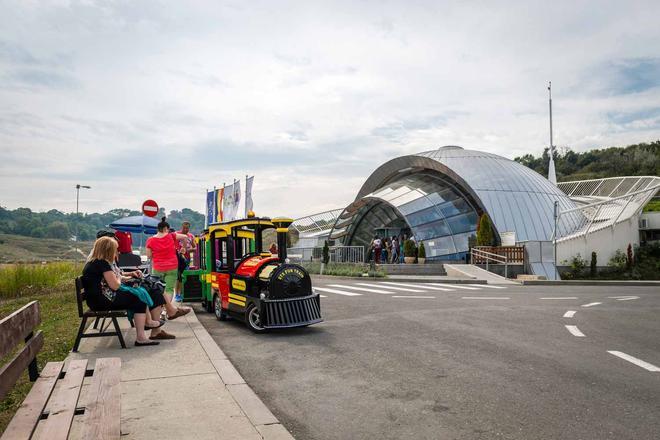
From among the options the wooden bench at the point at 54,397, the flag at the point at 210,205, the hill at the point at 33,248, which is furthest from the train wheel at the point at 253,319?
the hill at the point at 33,248

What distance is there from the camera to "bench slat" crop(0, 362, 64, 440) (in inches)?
128

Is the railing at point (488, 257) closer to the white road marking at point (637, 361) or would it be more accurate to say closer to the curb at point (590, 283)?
the curb at point (590, 283)

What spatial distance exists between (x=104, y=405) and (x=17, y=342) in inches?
42.3

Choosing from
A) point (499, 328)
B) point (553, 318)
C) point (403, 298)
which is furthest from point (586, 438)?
point (403, 298)

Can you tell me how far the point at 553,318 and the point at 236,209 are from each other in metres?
19.8

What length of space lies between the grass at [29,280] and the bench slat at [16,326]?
543 inches

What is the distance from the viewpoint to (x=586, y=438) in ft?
12.8

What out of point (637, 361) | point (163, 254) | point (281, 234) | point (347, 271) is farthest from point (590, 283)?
point (163, 254)

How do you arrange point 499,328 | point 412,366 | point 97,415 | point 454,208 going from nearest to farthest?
point 97,415 → point 412,366 → point 499,328 → point 454,208

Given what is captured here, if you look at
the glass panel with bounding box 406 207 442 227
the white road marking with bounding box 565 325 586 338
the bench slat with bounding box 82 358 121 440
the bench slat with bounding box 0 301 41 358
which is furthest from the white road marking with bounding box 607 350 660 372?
the glass panel with bounding box 406 207 442 227

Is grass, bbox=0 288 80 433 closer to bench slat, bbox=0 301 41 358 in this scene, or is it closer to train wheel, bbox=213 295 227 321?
bench slat, bbox=0 301 41 358

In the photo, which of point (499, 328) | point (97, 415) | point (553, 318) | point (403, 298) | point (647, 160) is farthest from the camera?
point (647, 160)

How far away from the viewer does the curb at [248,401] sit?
3913 mm

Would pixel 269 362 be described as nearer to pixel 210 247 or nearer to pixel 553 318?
pixel 210 247
